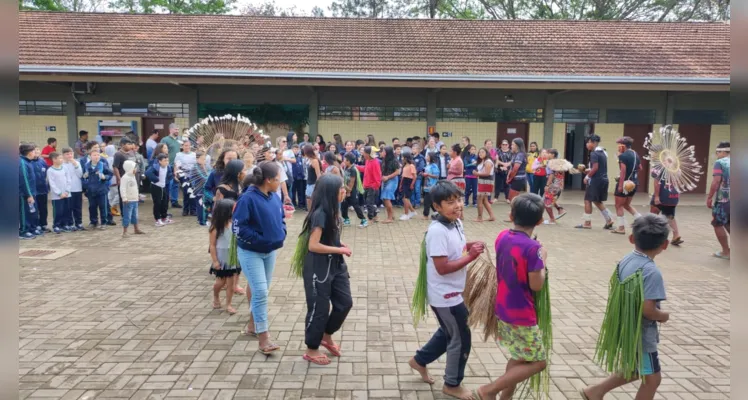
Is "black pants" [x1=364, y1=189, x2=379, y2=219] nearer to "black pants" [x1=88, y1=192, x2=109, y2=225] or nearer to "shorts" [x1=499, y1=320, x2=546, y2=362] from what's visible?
"black pants" [x1=88, y1=192, x2=109, y2=225]

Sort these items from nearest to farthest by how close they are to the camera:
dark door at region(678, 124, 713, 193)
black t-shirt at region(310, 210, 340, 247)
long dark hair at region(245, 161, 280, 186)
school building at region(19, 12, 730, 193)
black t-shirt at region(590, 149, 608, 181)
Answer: black t-shirt at region(310, 210, 340, 247)
long dark hair at region(245, 161, 280, 186)
black t-shirt at region(590, 149, 608, 181)
school building at region(19, 12, 730, 193)
dark door at region(678, 124, 713, 193)

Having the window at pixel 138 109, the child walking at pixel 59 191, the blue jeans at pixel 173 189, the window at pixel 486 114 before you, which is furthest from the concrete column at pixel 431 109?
the child walking at pixel 59 191

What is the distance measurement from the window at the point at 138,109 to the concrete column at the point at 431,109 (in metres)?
8.11

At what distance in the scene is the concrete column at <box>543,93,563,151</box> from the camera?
16875 millimetres

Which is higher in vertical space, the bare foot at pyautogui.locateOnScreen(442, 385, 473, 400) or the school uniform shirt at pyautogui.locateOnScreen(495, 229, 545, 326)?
the school uniform shirt at pyautogui.locateOnScreen(495, 229, 545, 326)

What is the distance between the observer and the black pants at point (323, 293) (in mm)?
4297

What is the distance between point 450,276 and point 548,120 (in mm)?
14645

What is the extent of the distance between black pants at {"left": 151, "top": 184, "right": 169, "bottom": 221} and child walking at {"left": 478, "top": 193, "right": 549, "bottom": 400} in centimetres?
931

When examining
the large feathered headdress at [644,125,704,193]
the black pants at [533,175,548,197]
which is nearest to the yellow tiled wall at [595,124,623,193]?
the black pants at [533,175,548,197]

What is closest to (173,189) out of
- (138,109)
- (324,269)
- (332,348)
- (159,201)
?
(159,201)

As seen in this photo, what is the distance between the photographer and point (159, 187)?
10.9 metres

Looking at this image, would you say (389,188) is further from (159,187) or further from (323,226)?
(323,226)

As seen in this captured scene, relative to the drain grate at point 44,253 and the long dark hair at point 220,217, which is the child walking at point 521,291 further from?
the drain grate at point 44,253

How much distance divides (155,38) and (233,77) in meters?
5.09
